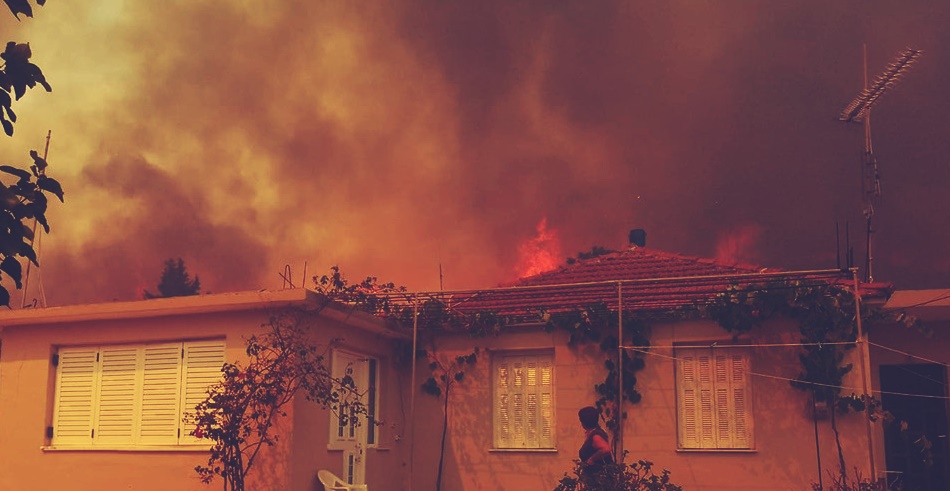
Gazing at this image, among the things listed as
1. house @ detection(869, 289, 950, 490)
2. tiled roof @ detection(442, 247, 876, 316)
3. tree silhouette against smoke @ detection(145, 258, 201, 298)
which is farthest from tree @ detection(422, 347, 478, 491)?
tree silhouette against smoke @ detection(145, 258, 201, 298)

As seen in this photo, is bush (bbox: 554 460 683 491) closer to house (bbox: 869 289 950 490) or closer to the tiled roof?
the tiled roof

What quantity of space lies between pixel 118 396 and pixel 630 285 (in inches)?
287

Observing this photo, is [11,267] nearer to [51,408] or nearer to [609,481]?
[609,481]

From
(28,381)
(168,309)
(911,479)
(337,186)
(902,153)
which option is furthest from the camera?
(337,186)

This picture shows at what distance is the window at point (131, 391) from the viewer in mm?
12680

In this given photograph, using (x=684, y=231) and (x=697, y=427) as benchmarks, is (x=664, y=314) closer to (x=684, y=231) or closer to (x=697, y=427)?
(x=697, y=427)

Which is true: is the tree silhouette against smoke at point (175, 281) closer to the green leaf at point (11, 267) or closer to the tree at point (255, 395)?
the tree at point (255, 395)

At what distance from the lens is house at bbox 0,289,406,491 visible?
12.3 m

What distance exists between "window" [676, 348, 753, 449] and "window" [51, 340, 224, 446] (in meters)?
6.25

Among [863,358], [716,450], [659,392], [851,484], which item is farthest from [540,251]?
[863,358]

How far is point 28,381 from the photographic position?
13.6 metres

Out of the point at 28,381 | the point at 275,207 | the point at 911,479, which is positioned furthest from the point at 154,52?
the point at 911,479

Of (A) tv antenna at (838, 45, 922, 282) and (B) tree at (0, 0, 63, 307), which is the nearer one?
(B) tree at (0, 0, 63, 307)

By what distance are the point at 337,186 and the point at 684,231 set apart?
1096 centimetres
